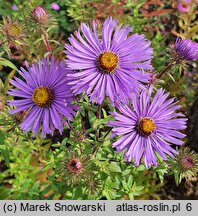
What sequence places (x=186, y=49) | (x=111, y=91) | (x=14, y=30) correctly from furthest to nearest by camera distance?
(x=14, y=30), (x=186, y=49), (x=111, y=91)

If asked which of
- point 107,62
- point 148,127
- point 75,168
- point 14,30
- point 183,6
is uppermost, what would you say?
point 183,6

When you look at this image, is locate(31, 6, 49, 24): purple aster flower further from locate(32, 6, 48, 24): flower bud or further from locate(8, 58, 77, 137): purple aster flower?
locate(8, 58, 77, 137): purple aster flower

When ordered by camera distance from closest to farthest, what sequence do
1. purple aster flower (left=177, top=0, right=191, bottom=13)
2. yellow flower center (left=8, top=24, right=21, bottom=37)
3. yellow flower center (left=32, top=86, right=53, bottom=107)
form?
1. yellow flower center (left=32, top=86, right=53, bottom=107)
2. yellow flower center (left=8, top=24, right=21, bottom=37)
3. purple aster flower (left=177, top=0, right=191, bottom=13)

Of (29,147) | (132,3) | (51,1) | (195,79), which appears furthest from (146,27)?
(29,147)

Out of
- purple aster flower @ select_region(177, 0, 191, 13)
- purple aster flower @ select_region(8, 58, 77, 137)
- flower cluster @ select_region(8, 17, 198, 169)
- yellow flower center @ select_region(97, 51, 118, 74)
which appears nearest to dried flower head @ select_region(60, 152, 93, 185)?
flower cluster @ select_region(8, 17, 198, 169)

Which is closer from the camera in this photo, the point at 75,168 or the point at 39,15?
the point at 75,168

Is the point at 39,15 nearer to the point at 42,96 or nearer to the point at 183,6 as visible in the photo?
the point at 42,96

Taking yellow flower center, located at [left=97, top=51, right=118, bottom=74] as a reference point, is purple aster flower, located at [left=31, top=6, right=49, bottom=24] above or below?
above

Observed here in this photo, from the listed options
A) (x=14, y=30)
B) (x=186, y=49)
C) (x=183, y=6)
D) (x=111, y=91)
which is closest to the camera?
(x=111, y=91)

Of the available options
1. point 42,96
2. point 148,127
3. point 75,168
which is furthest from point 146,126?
point 42,96
